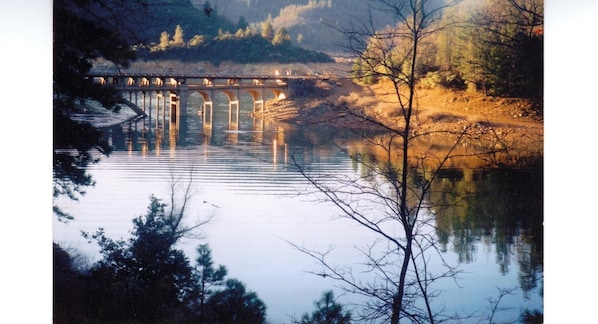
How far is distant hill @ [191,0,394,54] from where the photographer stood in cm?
389

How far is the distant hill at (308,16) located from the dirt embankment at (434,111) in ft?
0.75

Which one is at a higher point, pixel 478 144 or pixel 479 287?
pixel 478 144

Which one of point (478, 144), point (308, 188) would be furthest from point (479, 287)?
point (308, 188)

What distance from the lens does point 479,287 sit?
12.3 ft

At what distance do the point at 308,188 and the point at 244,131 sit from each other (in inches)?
19.2

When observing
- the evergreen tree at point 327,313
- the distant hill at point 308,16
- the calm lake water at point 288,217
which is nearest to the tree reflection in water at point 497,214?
the calm lake water at point 288,217

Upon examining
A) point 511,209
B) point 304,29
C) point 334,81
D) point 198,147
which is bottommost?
point 511,209

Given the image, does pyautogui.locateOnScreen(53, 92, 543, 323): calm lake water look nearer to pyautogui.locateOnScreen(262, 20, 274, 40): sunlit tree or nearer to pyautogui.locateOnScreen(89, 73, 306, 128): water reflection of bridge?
pyautogui.locateOnScreen(89, 73, 306, 128): water reflection of bridge

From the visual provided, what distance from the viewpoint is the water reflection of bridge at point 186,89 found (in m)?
3.94

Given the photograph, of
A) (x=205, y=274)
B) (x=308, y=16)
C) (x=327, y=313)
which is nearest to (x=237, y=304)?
(x=205, y=274)

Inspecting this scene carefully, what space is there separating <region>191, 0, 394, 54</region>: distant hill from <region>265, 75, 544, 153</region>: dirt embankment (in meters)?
0.23

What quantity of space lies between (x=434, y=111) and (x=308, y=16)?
35.0 inches
